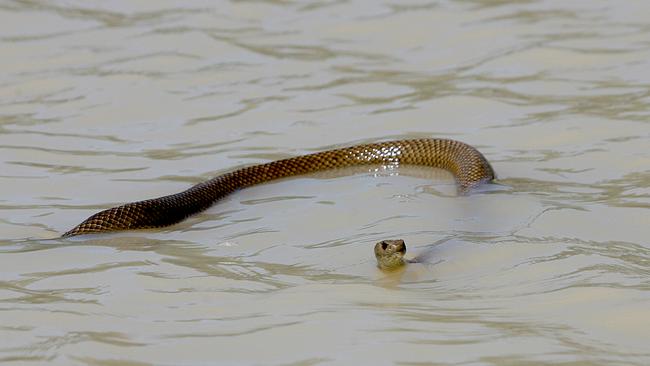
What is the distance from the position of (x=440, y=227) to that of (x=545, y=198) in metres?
1.01

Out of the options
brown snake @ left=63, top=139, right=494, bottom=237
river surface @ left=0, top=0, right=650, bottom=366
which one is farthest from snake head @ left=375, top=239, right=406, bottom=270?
brown snake @ left=63, top=139, right=494, bottom=237

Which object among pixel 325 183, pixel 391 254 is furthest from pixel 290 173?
pixel 391 254

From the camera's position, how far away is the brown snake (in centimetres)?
891

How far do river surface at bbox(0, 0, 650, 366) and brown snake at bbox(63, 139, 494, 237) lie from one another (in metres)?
0.15

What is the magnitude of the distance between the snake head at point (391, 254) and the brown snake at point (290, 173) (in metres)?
2.06

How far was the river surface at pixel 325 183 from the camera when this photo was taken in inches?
248

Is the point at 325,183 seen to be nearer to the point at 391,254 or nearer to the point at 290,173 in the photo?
the point at 290,173

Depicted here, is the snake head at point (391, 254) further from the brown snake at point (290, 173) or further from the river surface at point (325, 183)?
the brown snake at point (290, 173)

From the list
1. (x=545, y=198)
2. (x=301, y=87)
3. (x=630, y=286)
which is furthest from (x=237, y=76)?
(x=630, y=286)

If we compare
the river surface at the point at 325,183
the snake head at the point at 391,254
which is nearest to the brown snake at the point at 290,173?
the river surface at the point at 325,183

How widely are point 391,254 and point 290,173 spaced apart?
313 cm

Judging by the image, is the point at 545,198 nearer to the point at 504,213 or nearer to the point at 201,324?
the point at 504,213

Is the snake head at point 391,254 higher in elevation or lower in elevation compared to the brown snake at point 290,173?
lower

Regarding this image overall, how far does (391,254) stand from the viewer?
7410 millimetres
